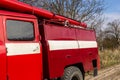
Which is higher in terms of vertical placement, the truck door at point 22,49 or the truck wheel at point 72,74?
the truck door at point 22,49

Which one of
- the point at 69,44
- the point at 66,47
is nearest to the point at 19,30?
the point at 66,47

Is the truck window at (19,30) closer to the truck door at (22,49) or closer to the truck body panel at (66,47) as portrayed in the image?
the truck door at (22,49)

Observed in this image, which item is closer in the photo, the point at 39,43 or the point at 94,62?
the point at 39,43

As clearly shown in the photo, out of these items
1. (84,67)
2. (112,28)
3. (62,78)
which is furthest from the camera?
(112,28)

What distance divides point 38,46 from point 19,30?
0.67 meters

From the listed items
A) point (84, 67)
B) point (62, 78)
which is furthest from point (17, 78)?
point (84, 67)

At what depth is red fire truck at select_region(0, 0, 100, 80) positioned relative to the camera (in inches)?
263

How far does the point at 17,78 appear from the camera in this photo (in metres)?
6.78

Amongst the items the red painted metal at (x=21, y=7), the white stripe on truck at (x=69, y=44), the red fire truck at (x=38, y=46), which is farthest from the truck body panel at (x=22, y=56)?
the white stripe on truck at (x=69, y=44)

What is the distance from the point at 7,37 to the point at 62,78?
237cm

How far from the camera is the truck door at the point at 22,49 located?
666 cm

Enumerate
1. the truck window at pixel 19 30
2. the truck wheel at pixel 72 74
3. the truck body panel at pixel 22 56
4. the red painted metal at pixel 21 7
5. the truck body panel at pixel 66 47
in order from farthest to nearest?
1. the truck wheel at pixel 72 74
2. the truck body panel at pixel 66 47
3. the red painted metal at pixel 21 7
4. the truck window at pixel 19 30
5. the truck body panel at pixel 22 56

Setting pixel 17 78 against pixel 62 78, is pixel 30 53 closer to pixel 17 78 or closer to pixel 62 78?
pixel 17 78

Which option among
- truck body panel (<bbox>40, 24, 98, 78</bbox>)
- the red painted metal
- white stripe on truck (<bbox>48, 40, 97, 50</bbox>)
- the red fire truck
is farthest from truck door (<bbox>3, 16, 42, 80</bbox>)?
white stripe on truck (<bbox>48, 40, 97, 50</bbox>)
